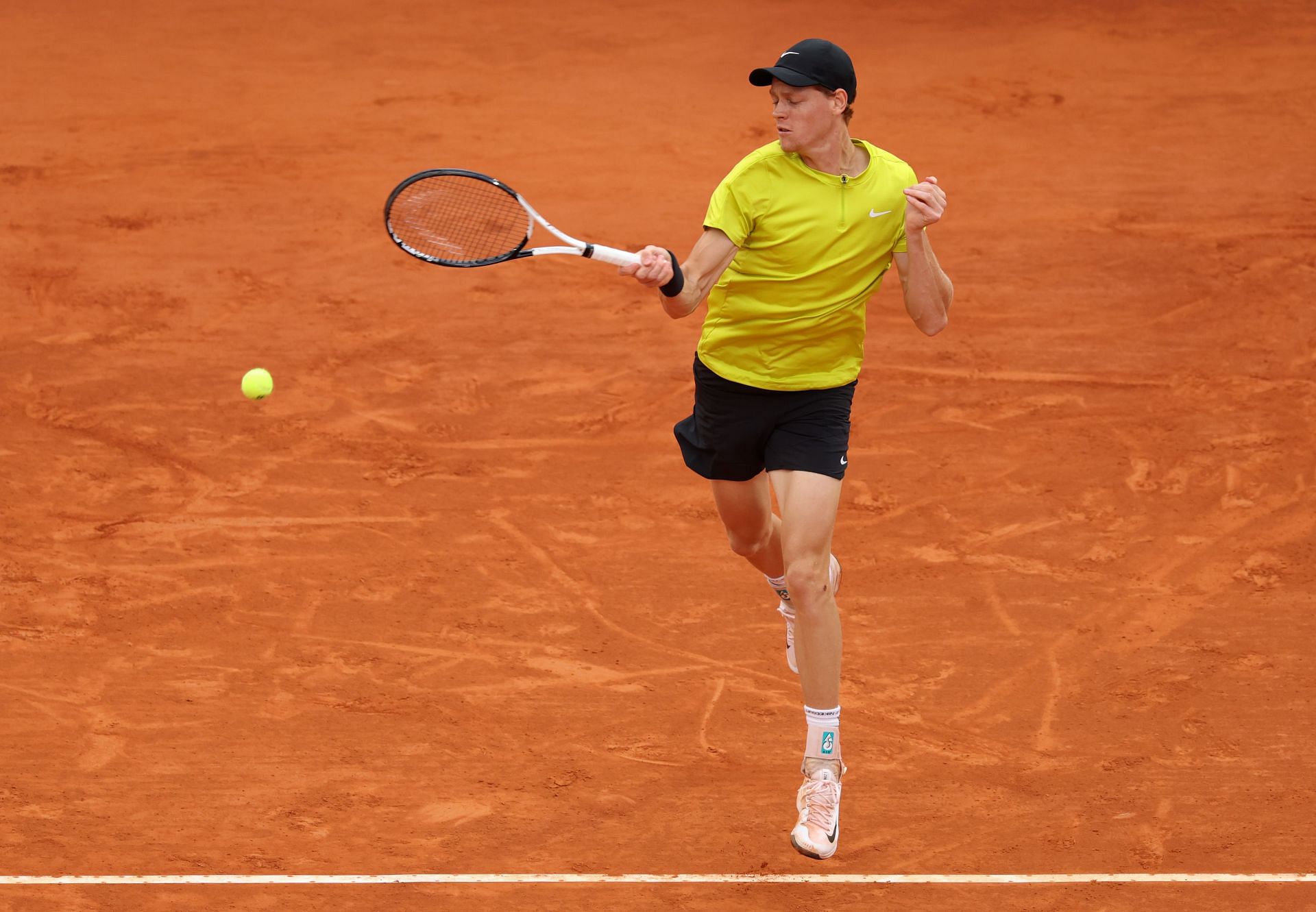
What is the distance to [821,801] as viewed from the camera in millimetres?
5242

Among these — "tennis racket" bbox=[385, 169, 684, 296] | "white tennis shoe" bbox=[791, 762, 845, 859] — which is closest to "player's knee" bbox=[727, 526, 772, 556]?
"white tennis shoe" bbox=[791, 762, 845, 859]

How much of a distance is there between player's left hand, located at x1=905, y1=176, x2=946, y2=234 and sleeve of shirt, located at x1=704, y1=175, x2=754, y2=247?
521 mm

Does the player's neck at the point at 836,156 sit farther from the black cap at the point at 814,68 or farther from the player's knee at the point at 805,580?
the player's knee at the point at 805,580

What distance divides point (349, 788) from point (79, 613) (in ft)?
6.55

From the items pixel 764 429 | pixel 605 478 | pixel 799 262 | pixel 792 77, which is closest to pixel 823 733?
pixel 764 429

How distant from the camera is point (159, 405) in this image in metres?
9.12

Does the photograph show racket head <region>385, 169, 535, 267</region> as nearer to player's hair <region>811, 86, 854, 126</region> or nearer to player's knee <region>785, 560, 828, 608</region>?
player's hair <region>811, 86, 854, 126</region>

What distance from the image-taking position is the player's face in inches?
198

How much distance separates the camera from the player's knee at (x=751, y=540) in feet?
19.5

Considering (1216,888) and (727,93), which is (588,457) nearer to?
(1216,888)

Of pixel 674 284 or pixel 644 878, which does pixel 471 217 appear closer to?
pixel 674 284

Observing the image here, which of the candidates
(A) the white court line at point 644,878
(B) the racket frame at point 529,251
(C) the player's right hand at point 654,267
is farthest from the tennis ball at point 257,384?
(C) the player's right hand at point 654,267

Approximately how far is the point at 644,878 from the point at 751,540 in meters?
1.34

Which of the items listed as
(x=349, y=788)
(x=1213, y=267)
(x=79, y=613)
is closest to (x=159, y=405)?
(x=79, y=613)
